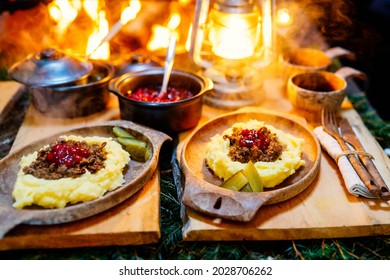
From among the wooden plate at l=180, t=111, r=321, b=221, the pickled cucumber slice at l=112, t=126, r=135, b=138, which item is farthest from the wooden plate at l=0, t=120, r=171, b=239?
the wooden plate at l=180, t=111, r=321, b=221

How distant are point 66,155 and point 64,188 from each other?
1.07 ft

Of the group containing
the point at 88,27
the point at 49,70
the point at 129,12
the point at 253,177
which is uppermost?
the point at 129,12

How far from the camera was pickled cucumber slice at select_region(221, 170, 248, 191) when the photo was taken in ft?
8.50

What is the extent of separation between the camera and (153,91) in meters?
3.80

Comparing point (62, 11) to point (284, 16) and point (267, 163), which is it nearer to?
point (284, 16)

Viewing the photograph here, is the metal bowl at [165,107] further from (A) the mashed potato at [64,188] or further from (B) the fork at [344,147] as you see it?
(B) the fork at [344,147]

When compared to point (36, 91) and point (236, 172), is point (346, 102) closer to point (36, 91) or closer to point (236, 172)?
point (236, 172)

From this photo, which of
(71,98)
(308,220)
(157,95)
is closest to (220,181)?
(308,220)

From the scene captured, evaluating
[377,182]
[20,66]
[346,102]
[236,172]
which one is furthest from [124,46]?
[377,182]

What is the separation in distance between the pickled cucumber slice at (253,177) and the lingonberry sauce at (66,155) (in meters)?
1.14

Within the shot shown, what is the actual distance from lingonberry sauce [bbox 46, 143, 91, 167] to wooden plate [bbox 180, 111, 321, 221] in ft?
2.40

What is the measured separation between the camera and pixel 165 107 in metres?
3.28

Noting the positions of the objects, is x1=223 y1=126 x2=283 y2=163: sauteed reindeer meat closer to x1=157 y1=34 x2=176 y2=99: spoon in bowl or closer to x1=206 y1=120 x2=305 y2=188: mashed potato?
x1=206 y1=120 x2=305 y2=188: mashed potato

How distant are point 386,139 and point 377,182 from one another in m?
1.15
